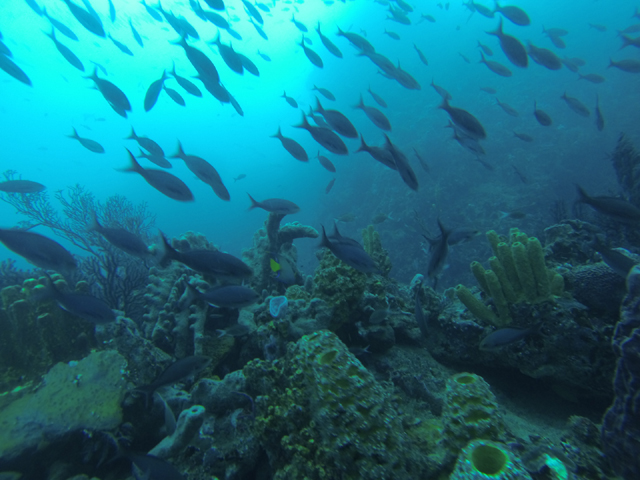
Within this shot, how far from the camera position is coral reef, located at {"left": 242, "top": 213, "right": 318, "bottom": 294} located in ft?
18.0

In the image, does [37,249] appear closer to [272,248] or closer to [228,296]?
[228,296]

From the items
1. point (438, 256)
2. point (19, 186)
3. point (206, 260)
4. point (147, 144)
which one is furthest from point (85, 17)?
point (438, 256)

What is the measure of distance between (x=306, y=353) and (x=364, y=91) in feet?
188

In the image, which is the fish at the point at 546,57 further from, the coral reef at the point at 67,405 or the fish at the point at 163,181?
the coral reef at the point at 67,405

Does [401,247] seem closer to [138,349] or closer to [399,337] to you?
[399,337]

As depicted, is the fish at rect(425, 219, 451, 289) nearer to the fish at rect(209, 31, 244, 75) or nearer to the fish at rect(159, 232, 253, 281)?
the fish at rect(159, 232, 253, 281)

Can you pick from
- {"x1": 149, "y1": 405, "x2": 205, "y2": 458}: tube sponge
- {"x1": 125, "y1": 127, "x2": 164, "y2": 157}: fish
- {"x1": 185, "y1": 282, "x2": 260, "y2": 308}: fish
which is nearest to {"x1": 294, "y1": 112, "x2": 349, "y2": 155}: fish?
{"x1": 185, "y1": 282, "x2": 260, "y2": 308}: fish

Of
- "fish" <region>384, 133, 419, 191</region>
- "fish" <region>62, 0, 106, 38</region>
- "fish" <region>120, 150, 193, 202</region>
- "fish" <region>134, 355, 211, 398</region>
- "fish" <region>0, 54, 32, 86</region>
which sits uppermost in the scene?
"fish" <region>62, 0, 106, 38</region>

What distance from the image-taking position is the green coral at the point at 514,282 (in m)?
2.99

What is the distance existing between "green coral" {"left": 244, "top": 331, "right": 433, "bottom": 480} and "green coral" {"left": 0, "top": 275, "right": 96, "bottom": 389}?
10.3 ft

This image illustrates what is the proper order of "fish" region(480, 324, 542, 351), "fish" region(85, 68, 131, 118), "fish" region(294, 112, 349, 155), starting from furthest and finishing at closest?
"fish" region(85, 68, 131, 118) < "fish" region(294, 112, 349, 155) < "fish" region(480, 324, 542, 351)

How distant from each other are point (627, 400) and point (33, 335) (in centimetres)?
567

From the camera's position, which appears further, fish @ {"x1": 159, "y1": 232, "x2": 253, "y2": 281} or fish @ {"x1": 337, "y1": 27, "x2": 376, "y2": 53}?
fish @ {"x1": 337, "y1": 27, "x2": 376, "y2": 53}

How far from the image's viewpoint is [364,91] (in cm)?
5022
